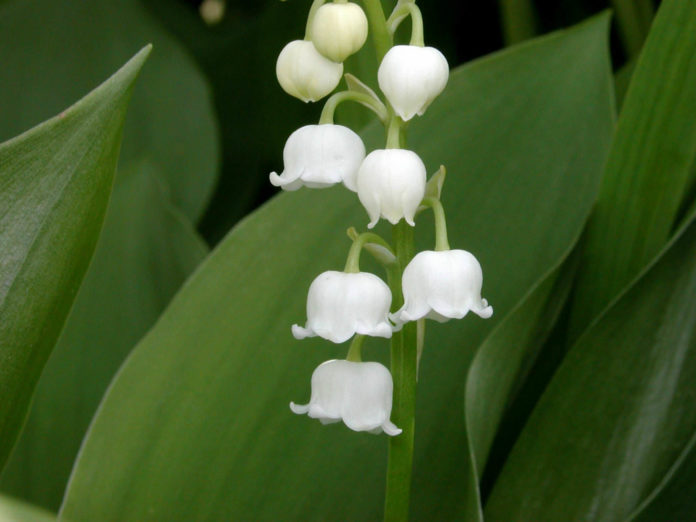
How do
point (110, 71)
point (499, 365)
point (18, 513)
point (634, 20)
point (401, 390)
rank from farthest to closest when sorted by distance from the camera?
point (110, 71) → point (634, 20) → point (499, 365) → point (401, 390) → point (18, 513)

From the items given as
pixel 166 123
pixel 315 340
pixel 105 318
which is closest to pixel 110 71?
pixel 166 123

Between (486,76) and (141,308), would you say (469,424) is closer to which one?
(486,76)

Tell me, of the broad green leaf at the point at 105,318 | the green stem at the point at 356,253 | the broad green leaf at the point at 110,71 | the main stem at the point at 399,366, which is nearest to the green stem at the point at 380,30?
the main stem at the point at 399,366

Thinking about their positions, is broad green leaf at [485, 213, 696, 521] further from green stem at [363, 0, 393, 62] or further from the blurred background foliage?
green stem at [363, 0, 393, 62]

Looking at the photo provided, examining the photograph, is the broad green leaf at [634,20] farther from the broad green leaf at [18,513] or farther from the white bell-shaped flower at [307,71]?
the broad green leaf at [18,513]

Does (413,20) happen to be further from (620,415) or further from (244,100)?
(244,100)

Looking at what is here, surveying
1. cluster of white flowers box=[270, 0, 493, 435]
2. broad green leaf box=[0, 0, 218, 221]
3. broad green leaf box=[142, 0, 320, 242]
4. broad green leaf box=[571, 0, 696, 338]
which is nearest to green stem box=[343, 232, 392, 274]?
cluster of white flowers box=[270, 0, 493, 435]

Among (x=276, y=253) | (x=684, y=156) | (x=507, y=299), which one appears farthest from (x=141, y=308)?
(x=684, y=156)
